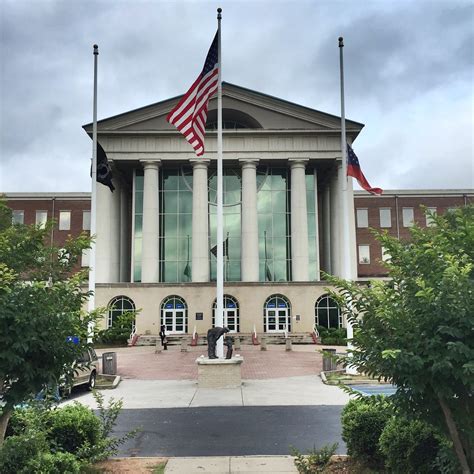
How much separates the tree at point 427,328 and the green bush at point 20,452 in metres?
4.21

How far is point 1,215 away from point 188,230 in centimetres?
3312

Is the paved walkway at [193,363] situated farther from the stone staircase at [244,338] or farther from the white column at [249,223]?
the white column at [249,223]

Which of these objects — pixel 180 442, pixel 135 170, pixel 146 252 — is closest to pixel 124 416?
pixel 180 442

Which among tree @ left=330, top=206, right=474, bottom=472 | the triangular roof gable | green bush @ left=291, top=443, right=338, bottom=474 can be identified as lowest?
green bush @ left=291, top=443, right=338, bottom=474

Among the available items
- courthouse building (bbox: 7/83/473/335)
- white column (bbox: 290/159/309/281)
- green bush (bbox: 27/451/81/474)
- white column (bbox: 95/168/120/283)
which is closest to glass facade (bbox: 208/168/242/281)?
courthouse building (bbox: 7/83/473/335)

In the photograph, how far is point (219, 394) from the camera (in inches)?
744

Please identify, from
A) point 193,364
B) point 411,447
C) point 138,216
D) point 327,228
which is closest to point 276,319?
point 327,228

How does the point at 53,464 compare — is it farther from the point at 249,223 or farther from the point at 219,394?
the point at 249,223

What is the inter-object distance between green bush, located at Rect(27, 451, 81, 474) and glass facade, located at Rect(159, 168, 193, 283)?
44736mm

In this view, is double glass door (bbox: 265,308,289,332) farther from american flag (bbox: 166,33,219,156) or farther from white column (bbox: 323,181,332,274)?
american flag (bbox: 166,33,219,156)

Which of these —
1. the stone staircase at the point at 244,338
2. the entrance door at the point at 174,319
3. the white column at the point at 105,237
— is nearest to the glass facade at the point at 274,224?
the stone staircase at the point at 244,338

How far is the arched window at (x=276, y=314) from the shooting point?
49219 mm

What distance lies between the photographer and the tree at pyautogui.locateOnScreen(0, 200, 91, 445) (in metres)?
6.05

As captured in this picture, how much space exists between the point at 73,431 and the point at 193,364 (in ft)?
72.9
